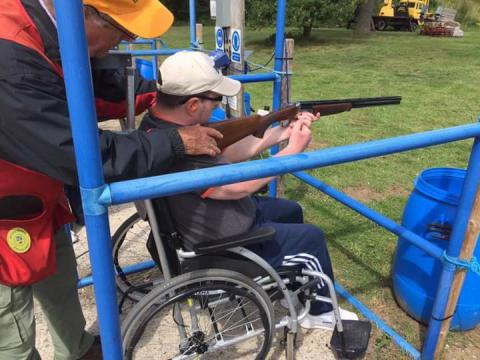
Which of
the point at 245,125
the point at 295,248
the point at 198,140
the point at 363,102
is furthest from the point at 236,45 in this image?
the point at 198,140

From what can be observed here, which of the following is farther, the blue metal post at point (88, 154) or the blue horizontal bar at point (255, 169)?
the blue horizontal bar at point (255, 169)

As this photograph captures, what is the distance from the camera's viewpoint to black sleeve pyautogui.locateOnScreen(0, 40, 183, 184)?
1.20m

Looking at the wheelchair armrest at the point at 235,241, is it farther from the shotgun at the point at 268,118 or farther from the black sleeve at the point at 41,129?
the black sleeve at the point at 41,129

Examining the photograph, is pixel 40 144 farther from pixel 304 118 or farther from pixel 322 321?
pixel 322 321

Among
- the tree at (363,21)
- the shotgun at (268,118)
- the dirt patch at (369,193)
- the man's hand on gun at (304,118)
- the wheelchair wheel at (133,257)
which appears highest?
the shotgun at (268,118)

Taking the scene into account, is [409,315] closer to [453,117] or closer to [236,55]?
[236,55]

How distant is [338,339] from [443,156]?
388cm

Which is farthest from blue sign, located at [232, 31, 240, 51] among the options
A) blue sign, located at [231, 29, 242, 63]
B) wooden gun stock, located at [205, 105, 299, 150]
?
wooden gun stock, located at [205, 105, 299, 150]

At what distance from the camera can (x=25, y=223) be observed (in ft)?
5.10

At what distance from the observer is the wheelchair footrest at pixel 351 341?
7.20 feet

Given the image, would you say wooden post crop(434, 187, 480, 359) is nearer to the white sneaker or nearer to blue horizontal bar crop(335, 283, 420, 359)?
blue horizontal bar crop(335, 283, 420, 359)

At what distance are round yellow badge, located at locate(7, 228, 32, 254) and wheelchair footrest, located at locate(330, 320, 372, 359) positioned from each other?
153 cm

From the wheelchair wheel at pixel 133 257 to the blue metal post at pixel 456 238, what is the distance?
58.6 inches

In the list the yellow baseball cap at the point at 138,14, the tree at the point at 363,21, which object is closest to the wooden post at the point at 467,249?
the yellow baseball cap at the point at 138,14
